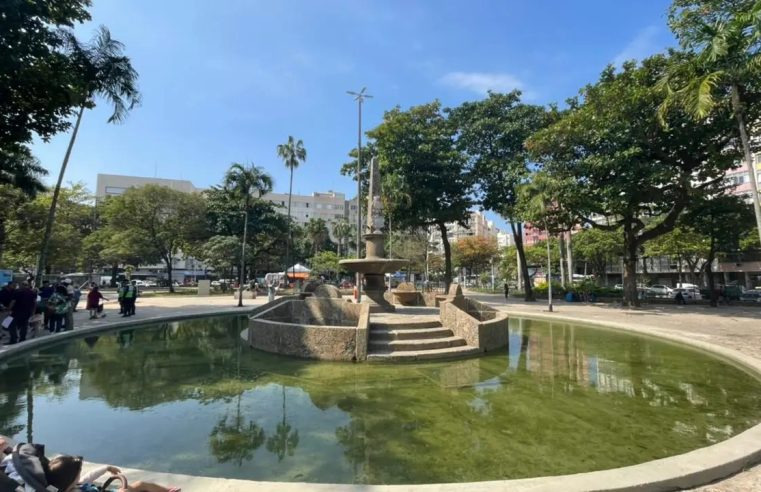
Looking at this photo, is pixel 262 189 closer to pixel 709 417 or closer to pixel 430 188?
pixel 430 188

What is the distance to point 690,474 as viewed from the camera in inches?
150

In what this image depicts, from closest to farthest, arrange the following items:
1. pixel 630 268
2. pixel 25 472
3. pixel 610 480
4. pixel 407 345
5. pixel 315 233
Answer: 1. pixel 25 472
2. pixel 610 480
3. pixel 407 345
4. pixel 630 268
5. pixel 315 233

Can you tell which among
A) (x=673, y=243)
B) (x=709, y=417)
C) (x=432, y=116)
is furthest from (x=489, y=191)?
(x=709, y=417)

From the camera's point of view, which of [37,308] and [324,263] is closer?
[37,308]

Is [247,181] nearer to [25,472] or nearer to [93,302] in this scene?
[93,302]

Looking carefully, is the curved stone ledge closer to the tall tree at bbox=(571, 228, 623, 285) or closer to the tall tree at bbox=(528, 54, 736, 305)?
the tall tree at bbox=(528, 54, 736, 305)

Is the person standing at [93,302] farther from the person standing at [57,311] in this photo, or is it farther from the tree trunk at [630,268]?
the tree trunk at [630,268]

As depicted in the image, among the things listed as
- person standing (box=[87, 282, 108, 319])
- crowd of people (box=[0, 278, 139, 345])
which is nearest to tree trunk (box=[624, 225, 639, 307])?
Answer: crowd of people (box=[0, 278, 139, 345])

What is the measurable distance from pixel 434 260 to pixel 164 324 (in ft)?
168

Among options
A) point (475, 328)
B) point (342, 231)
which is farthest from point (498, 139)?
point (342, 231)

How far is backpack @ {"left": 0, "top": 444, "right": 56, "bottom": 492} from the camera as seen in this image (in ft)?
8.51

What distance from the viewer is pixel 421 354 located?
9.71 m

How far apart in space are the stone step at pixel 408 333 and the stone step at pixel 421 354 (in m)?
0.67

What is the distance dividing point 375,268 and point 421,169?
1904cm
